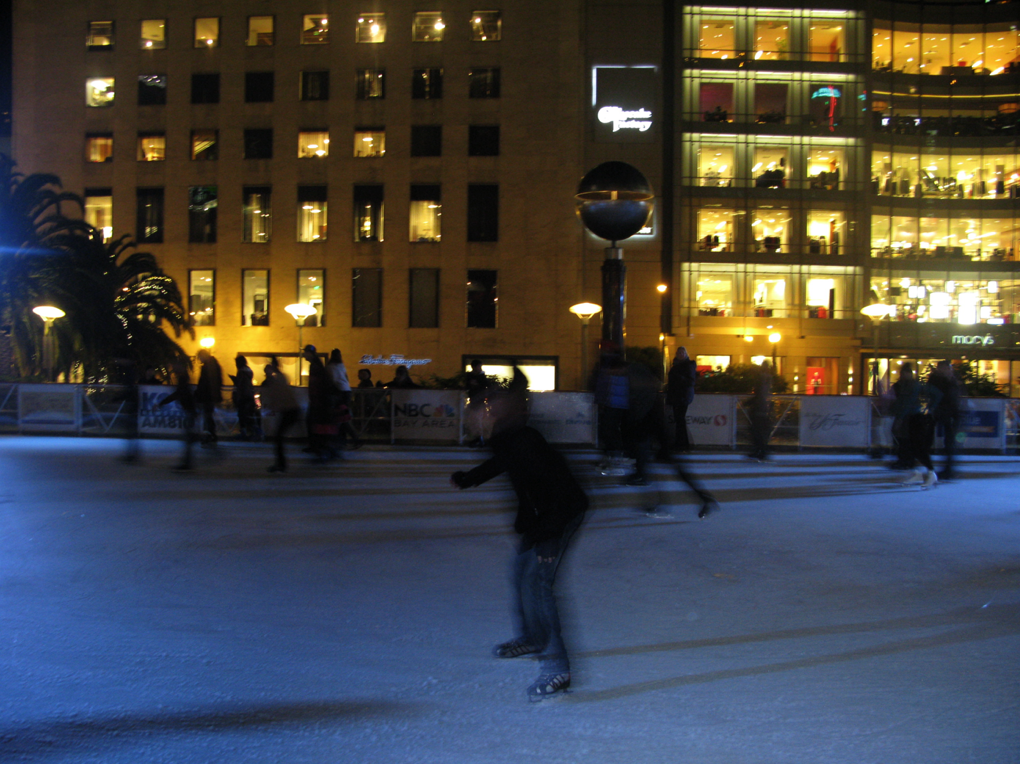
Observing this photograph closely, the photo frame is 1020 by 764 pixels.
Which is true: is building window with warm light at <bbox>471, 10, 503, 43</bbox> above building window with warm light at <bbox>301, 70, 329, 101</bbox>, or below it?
above

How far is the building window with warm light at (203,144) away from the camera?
39.6 m

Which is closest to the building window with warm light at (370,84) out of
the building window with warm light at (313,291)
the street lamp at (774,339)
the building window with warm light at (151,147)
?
the building window with warm light at (313,291)

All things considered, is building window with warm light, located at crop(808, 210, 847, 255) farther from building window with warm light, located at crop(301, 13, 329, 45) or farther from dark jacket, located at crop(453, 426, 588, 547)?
dark jacket, located at crop(453, 426, 588, 547)

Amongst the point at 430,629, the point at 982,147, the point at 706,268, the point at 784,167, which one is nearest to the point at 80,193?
the point at 706,268

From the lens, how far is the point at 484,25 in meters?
38.7

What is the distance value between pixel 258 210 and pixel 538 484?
1504 inches

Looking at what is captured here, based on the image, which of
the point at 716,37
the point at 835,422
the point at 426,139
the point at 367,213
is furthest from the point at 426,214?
the point at 835,422

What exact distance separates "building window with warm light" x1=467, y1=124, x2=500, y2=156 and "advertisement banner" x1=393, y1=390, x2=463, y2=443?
77.1ft

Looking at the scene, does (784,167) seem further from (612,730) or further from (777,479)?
(612,730)

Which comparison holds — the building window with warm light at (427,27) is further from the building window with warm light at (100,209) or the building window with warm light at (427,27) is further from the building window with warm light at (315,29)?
the building window with warm light at (100,209)

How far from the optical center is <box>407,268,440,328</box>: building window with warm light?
38.9 metres

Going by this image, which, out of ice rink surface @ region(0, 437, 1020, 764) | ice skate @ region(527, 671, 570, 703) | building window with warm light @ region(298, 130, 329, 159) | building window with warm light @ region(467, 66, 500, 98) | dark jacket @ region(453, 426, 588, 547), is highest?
building window with warm light @ region(467, 66, 500, 98)

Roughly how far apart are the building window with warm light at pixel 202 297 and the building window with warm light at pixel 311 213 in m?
4.86

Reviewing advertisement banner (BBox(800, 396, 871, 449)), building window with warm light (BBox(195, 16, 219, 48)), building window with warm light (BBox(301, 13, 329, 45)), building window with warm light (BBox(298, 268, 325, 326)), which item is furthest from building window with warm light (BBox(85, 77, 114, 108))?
advertisement banner (BBox(800, 396, 871, 449))
